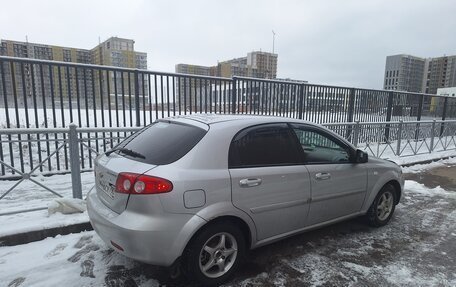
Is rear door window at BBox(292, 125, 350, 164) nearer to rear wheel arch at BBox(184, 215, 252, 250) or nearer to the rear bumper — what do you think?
rear wheel arch at BBox(184, 215, 252, 250)

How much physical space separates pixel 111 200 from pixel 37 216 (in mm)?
1982

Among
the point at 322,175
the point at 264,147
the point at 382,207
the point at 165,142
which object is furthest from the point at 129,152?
the point at 382,207

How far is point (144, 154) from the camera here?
288 centimetres

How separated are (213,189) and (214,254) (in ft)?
2.13

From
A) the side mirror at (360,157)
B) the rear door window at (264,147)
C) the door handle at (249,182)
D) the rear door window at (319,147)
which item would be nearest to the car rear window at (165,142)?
the rear door window at (264,147)

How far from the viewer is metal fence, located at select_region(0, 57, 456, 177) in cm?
561

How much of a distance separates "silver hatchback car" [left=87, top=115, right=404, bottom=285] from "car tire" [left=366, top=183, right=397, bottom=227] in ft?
2.45

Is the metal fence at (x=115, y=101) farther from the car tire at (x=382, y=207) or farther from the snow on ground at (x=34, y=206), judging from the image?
the car tire at (x=382, y=207)

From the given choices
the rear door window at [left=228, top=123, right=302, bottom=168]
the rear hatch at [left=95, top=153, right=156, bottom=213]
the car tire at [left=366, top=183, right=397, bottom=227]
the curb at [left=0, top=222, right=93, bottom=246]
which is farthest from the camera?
the car tire at [left=366, top=183, right=397, bottom=227]

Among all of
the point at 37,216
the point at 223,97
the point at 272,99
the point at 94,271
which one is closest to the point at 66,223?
the point at 37,216

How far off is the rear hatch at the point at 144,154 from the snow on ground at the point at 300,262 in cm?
77

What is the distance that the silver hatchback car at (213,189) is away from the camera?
2537mm

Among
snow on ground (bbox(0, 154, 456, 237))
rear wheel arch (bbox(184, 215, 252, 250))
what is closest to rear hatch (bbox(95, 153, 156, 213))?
rear wheel arch (bbox(184, 215, 252, 250))

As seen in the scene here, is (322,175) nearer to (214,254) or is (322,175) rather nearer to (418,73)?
(214,254)
